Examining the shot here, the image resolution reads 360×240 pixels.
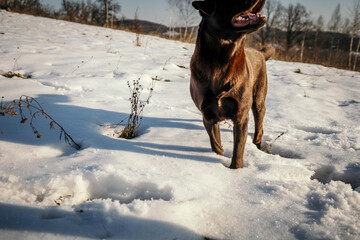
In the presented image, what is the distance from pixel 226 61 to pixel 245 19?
276mm

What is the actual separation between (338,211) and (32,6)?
29.6 metres

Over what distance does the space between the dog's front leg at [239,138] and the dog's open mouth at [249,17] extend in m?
0.68

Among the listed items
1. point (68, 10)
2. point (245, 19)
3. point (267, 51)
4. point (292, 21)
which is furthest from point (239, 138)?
point (292, 21)

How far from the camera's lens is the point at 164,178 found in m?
1.37

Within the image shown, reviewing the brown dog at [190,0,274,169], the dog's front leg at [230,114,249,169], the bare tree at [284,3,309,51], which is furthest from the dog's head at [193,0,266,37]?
the bare tree at [284,3,309,51]

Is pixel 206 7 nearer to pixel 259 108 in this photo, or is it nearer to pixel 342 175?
pixel 259 108

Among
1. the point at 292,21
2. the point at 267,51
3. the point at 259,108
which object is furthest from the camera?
the point at 292,21

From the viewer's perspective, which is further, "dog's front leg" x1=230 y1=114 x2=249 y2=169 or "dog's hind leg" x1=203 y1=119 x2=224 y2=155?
"dog's hind leg" x1=203 y1=119 x2=224 y2=155

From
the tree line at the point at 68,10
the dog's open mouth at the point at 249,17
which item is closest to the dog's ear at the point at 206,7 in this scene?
the dog's open mouth at the point at 249,17

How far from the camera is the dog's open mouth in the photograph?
3.41ft

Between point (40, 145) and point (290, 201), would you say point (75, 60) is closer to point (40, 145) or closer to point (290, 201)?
point (40, 145)

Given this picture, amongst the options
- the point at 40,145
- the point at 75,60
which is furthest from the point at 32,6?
the point at 40,145

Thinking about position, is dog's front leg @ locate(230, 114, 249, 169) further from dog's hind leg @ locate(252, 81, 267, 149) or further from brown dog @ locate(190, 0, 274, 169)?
dog's hind leg @ locate(252, 81, 267, 149)

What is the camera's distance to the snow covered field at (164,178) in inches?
39.8
